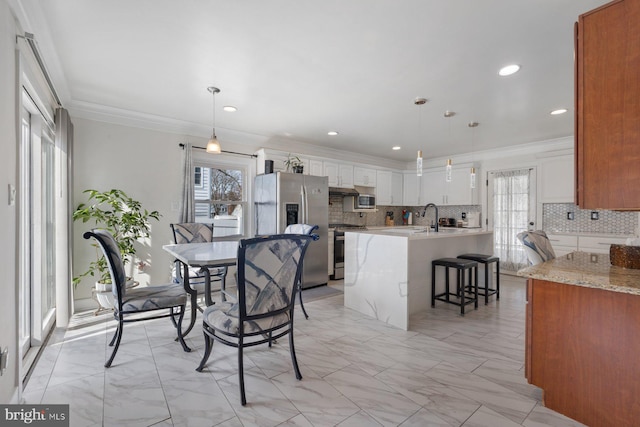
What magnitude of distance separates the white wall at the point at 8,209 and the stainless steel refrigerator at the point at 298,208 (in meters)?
2.85

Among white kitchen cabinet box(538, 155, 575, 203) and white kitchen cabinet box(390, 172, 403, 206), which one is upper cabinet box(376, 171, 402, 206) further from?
white kitchen cabinet box(538, 155, 575, 203)

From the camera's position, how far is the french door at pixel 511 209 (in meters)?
5.17

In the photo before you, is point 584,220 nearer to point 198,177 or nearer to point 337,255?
point 337,255

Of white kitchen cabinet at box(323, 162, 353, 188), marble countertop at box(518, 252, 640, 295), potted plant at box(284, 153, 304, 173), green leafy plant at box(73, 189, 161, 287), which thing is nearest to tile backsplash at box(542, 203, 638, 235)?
marble countertop at box(518, 252, 640, 295)

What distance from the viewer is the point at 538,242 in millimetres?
2338

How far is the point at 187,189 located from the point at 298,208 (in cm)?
157

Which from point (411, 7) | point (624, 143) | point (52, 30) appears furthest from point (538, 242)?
point (52, 30)

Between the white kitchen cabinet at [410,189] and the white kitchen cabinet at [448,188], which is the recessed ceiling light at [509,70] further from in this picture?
the white kitchen cabinet at [410,189]

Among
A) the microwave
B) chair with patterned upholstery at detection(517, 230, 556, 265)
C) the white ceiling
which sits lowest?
chair with patterned upholstery at detection(517, 230, 556, 265)

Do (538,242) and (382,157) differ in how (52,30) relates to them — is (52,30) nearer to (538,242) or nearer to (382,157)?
(538,242)

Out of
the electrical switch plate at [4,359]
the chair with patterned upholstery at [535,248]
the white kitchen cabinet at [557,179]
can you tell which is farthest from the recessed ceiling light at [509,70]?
→ the electrical switch plate at [4,359]

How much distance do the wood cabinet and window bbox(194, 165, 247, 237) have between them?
155 inches

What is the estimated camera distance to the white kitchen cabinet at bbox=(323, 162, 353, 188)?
5.54m

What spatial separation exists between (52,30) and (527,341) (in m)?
3.72
